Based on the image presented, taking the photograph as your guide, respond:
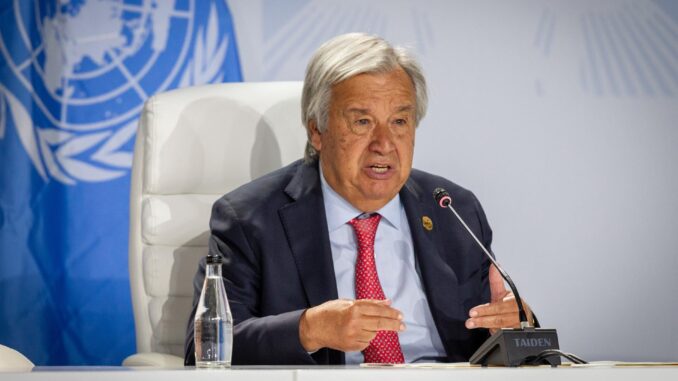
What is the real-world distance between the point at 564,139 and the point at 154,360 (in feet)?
5.59

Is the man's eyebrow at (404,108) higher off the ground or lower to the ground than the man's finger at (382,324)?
higher

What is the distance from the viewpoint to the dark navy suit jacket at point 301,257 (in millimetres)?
2230

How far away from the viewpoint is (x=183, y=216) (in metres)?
2.63

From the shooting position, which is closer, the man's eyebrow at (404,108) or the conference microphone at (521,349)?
the conference microphone at (521,349)

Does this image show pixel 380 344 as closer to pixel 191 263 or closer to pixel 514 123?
pixel 191 263

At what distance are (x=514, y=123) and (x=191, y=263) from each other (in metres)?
1.31

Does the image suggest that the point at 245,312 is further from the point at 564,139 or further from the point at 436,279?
the point at 564,139

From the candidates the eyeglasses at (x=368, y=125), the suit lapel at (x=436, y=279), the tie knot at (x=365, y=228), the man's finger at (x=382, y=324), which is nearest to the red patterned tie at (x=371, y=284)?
the tie knot at (x=365, y=228)

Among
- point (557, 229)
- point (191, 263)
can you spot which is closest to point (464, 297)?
point (191, 263)

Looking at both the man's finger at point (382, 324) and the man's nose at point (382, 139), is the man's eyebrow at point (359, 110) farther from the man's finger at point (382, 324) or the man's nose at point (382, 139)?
the man's finger at point (382, 324)

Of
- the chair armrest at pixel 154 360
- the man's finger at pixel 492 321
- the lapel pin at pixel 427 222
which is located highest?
the lapel pin at pixel 427 222

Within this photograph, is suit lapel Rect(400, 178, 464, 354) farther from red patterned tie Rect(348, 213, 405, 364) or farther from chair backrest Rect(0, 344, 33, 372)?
chair backrest Rect(0, 344, 33, 372)

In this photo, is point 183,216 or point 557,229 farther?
point 557,229

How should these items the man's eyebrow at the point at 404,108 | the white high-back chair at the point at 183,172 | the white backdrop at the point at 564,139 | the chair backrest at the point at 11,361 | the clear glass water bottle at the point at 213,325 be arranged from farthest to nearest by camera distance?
the white backdrop at the point at 564,139
the white high-back chair at the point at 183,172
the man's eyebrow at the point at 404,108
the clear glass water bottle at the point at 213,325
the chair backrest at the point at 11,361
